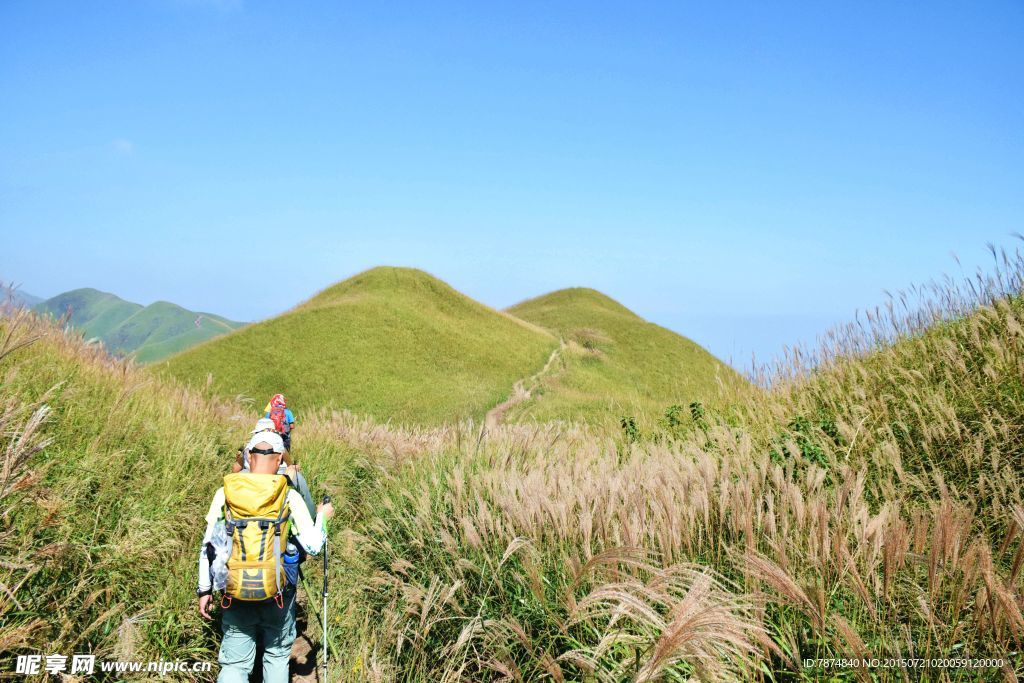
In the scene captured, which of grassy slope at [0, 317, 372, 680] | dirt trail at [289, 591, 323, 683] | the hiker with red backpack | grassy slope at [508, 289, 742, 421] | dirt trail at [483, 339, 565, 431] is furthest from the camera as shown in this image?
grassy slope at [508, 289, 742, 421]

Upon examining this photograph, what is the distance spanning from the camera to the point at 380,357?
36.5 m

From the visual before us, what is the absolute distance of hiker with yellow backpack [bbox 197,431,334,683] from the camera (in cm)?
382

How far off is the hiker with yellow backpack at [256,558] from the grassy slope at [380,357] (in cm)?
2074

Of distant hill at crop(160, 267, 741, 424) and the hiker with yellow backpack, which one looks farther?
distant hill at crop(160, 267, 741, 424)

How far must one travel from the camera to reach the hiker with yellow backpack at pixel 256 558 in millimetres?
3824

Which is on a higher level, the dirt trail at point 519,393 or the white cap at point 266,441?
the dirt trail at point 519,393

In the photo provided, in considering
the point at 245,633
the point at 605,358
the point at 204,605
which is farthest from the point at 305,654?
the point at 605,358

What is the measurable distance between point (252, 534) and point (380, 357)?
3338 centimetres

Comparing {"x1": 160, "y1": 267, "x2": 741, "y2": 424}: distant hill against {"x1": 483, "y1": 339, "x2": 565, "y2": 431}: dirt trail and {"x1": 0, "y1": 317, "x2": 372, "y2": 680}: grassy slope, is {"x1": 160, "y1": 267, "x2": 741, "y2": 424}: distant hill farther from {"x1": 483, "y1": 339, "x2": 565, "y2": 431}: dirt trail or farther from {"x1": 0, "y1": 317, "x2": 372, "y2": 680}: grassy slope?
{"x1": 0, "y1": 317, "x2": 372, "y2": 680}: grassy slope

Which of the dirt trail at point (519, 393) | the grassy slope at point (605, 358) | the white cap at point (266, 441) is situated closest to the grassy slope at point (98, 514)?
the white cap at point (266, 441)

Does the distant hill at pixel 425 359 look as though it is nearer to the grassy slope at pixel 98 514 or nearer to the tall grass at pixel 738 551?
the tall grass at pixel 738 551

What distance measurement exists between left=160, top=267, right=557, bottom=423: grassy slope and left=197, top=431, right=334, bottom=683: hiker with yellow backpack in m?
20.7

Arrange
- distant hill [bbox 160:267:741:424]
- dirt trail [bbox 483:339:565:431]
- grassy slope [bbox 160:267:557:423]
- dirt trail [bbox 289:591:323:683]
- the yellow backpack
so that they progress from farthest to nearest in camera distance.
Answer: grassy slope [bbox 160:267:557:423] < distant hill [bbox 160:267:741:424] < dirt trail [bbox 483:339:565:431] < dirt trail [bbox 289:591:323:683] < the yellow backpack

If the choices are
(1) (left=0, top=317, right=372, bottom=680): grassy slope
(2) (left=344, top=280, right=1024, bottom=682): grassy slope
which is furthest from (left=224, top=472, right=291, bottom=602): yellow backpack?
(2) (left=344, top=280, right=1024, bottom=682): grassy slope
